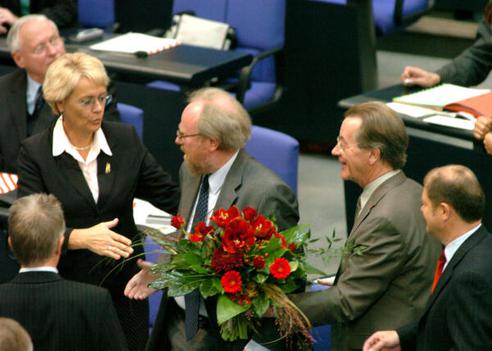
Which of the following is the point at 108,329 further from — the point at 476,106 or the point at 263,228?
the point at 476,106

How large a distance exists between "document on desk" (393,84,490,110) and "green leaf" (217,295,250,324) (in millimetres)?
1998

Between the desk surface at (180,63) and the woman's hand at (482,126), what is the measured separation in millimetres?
1888

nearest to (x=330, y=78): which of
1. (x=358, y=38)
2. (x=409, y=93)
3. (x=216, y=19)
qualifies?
(x=358, y=38)

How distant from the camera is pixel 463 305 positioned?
3.37 metres

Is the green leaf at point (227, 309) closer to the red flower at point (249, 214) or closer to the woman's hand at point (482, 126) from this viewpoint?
the red flower at point (249, 214)

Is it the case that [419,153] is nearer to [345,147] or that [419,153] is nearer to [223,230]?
[345,147]

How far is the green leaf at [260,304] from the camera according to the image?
136 inches

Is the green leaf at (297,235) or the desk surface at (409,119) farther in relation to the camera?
the desk surface at (409,119)

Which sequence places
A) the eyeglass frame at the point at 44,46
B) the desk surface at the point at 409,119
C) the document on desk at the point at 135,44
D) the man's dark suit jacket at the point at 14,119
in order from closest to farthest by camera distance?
the desk surface at the point at 409,119, the man's dark suit jacket at the point at 14,119, the eyeglass frame at the point at 44,46, the document on desk at the point at 135,44

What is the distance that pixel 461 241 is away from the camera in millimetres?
3529

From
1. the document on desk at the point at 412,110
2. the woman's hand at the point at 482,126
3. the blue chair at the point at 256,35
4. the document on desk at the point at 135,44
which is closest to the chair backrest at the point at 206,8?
the blue chair at the point at 256,35

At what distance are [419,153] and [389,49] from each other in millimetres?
4701

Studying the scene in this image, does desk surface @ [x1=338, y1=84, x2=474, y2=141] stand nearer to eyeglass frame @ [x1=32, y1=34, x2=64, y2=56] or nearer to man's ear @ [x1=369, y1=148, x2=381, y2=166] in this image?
man's ear @ [x1=369, y1=148, x2=381, y2=166]

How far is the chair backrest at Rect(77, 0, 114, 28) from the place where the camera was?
800cm
